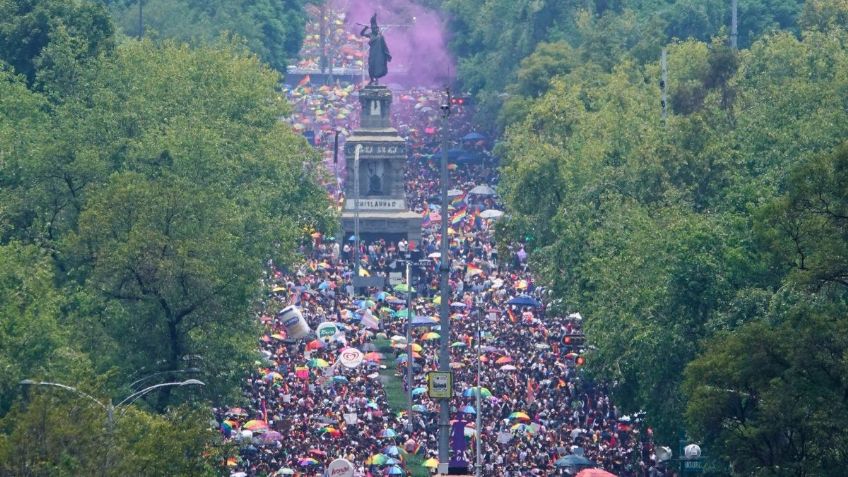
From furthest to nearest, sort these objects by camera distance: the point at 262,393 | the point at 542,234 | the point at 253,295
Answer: the point at 542,234
the point at 262,393
the point at 253,295

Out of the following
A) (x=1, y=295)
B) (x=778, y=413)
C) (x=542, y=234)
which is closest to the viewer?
(x=778, y=413)

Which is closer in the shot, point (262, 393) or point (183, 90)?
point (262, 393)

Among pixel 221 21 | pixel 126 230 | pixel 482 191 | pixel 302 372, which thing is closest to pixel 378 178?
pixel 482 191

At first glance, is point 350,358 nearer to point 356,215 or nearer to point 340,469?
point 340,469

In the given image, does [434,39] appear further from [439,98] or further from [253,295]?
[253,295]

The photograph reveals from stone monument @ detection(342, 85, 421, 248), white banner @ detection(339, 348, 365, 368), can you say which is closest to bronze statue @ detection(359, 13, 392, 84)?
stone monument @ detection(342, 85, 421, 248)

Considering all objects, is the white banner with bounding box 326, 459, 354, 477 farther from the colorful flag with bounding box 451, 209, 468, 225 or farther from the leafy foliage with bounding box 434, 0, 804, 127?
the leafy foliage with bounding box 434, 0, 804, 127

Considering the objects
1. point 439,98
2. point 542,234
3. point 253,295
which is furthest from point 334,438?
point 439,98

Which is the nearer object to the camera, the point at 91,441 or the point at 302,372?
the point at 91,441
